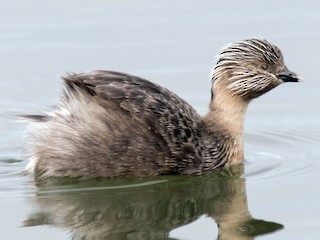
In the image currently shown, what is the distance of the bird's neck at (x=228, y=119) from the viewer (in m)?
12.0

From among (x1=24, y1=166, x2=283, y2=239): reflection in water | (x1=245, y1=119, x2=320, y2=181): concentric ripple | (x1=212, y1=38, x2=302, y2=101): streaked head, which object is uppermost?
(x1=212, y1=38, x2=302, y2=101): streaked head

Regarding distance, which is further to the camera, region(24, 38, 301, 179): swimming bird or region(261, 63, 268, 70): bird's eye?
region(261, 63, 268, 70): bird's eye

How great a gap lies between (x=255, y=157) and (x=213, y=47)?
118 inches

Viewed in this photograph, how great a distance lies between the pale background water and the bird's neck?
22 cm

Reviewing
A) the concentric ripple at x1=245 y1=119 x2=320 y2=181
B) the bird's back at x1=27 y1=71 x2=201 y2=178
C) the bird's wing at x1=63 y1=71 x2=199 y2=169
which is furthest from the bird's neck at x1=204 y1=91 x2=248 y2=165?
the bird's back at x1=27 y1=71 x2=201 y2=178

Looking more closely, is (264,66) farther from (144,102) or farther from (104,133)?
(104,133)

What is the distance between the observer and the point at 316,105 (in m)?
13.4

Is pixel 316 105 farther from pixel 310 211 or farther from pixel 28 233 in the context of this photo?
pixel 28 233

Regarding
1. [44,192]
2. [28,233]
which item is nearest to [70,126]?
[44,192]

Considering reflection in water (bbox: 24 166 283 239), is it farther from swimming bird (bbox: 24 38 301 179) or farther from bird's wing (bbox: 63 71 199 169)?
bird's wing (bbox: 63 71 199 169)

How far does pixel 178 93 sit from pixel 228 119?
1827 millimetres

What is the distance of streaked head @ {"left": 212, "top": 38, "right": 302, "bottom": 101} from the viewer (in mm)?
11984

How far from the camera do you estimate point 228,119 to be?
12.1 meters

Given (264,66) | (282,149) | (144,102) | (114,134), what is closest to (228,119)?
(264,66)
